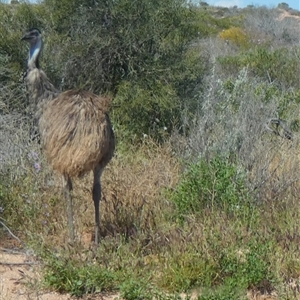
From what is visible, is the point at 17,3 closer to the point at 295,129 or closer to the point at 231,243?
the point at 295,129

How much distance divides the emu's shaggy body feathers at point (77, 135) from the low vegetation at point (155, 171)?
64cm

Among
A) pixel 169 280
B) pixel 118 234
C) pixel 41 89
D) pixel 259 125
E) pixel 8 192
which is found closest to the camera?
pixel 169 280

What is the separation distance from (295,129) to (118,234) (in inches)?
158

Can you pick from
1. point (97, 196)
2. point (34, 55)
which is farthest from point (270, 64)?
point (97, 196)

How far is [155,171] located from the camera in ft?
22.2

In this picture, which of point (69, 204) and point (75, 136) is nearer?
point (75, 136)

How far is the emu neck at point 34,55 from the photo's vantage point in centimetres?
592

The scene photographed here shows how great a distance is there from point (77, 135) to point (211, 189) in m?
1.44

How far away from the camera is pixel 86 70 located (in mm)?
9133

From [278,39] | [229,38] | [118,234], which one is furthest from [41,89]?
[278,39]

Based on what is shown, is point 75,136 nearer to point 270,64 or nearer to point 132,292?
point 132,292

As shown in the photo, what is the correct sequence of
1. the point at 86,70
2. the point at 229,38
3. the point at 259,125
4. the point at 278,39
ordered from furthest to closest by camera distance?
the point at 278,39
the point at 229,38
the point at 86,70
the point at 259,125

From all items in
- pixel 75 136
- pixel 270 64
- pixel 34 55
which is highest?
pixel 34 55

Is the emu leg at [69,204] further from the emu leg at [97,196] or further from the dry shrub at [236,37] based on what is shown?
the dry shrub at [236,37]
